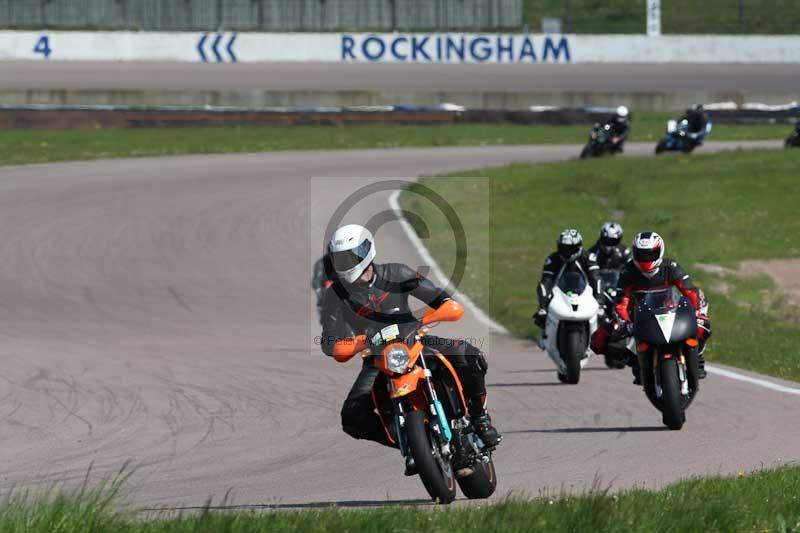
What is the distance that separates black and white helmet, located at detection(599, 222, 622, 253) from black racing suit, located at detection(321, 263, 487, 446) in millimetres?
7841

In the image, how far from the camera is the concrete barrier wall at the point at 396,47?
4266cm

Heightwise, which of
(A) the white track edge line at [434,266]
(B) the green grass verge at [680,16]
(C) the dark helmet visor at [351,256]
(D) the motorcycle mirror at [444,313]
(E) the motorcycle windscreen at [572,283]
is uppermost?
(B) the green grass verge at [680,16]

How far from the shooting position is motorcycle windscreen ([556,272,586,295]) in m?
14.1

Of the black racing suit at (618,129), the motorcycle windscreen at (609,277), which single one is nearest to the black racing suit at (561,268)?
the motorcycle windscreen at (609,277)

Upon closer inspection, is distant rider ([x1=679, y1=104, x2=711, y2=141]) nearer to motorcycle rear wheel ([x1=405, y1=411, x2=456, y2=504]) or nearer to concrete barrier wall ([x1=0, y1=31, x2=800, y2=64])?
concrete barrier wall ([x1=0, y1=31, x2=800, y2=64])

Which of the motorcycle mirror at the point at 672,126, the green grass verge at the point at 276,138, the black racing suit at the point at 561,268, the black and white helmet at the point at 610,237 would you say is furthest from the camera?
the green grass verge at the point at 276,138

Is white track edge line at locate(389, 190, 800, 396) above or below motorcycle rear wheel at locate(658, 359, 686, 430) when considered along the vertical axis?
below

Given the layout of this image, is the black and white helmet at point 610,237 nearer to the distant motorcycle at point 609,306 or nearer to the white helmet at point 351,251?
the distant motorcycle at point 609,306

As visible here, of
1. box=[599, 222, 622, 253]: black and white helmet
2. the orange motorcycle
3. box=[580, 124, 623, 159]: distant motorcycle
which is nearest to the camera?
the orange motorcycle

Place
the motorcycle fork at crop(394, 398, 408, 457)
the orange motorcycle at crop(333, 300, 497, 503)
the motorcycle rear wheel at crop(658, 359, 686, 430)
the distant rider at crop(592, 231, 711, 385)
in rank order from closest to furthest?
the orange motorcycle at crop(333, 300, 497, 503)
the motorcycle fork at crop(394, 398, 408, 457)
the motorcycle rear wheel at crop(658, 359, 686, 430)
the distant rider at crop(592, 231, 711, 385)

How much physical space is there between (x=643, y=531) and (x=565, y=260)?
835 cm

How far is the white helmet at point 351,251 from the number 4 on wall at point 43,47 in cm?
3656

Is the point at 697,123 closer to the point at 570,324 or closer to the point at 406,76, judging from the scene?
the point at 406,76

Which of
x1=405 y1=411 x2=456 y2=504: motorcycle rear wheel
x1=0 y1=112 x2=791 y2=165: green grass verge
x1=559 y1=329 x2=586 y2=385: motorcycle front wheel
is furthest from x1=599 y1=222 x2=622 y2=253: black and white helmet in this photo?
x1=0 y1=112 x2=791 y2=165: green grass verge
